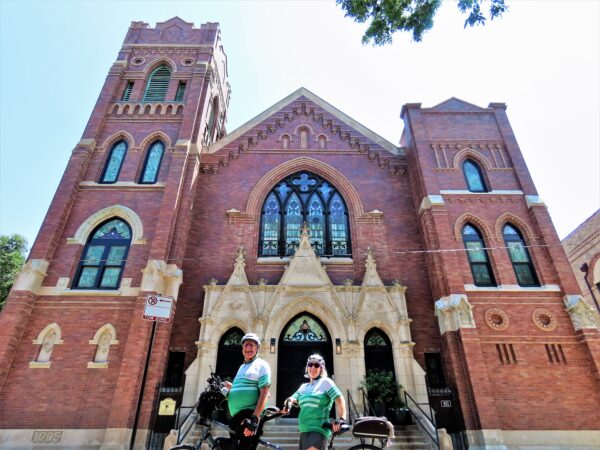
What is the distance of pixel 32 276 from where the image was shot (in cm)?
1177

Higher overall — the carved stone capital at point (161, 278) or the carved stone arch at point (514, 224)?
the carved stone arch at point (514, 224)

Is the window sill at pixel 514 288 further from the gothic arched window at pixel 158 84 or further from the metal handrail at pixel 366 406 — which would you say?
the gothic arched window at pixel 158 84

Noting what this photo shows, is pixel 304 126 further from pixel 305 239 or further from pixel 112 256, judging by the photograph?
pixel 112 256

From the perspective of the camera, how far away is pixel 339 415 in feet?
13.2

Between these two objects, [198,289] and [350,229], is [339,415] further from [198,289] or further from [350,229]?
[350,229]

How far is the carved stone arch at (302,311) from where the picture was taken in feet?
39.5

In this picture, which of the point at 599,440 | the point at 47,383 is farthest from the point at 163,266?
the point at 599,440

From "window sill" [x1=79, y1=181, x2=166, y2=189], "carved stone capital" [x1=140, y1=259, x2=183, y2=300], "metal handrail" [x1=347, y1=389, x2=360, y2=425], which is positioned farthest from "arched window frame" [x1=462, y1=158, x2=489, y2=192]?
"window sill" [x1=79, y1=181, x2=166, y2=189]

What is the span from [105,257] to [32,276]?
2.10m

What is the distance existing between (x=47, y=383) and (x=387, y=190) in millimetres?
13364

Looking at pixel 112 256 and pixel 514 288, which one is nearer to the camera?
pixel 514 288

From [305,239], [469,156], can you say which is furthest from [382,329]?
[469,156]

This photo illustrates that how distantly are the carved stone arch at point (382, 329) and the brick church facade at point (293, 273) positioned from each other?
0.05 metres

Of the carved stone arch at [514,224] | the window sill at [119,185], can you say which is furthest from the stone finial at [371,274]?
the window sill at [119,185]
